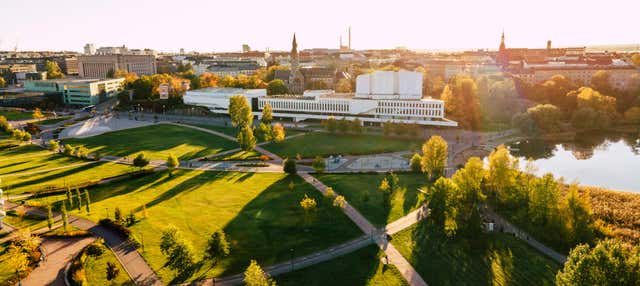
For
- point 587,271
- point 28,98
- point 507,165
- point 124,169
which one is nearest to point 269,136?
point 124,169

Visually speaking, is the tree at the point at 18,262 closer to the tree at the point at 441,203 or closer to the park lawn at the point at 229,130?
the tree at the point at 441,203

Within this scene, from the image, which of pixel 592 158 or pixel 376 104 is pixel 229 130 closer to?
pixel 376 104

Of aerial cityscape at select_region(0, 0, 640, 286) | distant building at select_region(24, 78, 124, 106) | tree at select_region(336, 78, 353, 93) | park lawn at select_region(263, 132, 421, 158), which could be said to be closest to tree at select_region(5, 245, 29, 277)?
aerial cityscape at select_region(0, 0, 640, 286)

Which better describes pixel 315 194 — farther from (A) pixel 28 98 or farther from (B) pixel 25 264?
(A) pixel 28 98

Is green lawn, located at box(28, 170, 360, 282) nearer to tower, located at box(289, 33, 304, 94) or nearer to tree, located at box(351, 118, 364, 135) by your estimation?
tree, located at box(351, 118, 364, 135)

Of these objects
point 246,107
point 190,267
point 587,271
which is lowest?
point 190,267

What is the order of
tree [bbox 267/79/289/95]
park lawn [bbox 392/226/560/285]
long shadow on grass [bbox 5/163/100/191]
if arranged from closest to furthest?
park lawn [bbox 392/226/560/285] → long shadow on grass [bbox 5/163/100/191] → tree [bbox 267/79/289/95]

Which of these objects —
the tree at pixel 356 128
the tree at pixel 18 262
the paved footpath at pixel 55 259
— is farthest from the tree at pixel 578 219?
the tree at pixel 356 128
